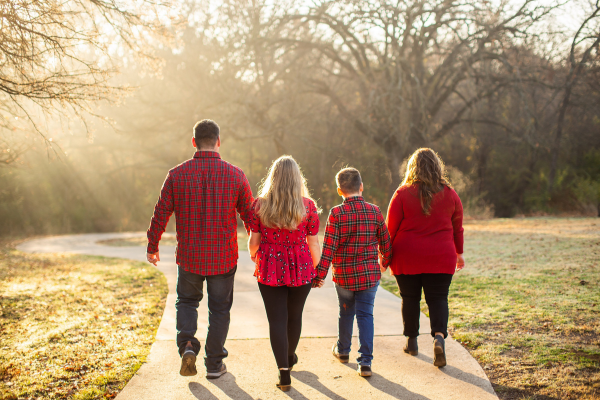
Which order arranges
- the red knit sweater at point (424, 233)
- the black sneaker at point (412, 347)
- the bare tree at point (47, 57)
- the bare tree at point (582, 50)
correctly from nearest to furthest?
the red knit sweater at point (424, 233), the black sneaker at point (412, 347), the bare tree at point (47, 57), the bare tree at point (582, 50)

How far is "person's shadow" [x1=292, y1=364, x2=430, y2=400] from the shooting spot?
3.20m

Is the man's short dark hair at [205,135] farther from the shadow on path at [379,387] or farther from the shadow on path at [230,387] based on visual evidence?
the shadow on path at [379,387]

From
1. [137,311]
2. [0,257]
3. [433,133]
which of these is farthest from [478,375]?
[433,133]

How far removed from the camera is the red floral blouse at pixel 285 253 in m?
3.30

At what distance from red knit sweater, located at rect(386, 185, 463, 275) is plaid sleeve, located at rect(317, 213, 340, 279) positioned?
0.54 meters

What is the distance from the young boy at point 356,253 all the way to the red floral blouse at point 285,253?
207 mm

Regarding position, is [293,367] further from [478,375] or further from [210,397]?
[478,375]

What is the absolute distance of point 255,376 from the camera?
359 centimetres

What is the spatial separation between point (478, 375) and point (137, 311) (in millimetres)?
3853

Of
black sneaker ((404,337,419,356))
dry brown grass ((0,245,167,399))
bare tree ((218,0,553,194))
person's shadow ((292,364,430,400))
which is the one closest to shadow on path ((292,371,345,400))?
person's shadow ((292,364,430,400))

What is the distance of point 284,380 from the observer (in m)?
3.34

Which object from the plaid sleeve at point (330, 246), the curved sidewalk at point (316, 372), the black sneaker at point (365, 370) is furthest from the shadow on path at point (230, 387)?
the plaid sleeve at point (330, 246)

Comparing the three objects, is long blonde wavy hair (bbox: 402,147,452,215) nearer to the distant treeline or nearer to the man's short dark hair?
the man's short dark hair

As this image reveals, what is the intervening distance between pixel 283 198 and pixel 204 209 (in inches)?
24.1
